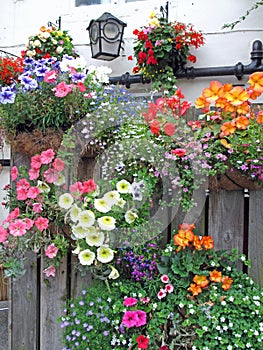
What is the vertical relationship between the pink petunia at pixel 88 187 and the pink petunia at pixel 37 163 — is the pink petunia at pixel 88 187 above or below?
below

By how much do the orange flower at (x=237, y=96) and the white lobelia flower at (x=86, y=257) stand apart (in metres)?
0.90

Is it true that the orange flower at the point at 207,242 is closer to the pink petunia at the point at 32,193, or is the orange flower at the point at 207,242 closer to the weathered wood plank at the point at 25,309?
the pink petunia at the point at 32,193

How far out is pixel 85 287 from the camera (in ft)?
7.35

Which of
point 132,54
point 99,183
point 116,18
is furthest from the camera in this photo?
point 132,54

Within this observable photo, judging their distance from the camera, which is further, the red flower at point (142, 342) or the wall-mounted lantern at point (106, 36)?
the wall-mounted lantern at point (106, 36)

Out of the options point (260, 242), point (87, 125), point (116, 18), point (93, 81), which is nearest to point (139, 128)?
point (87, 125)

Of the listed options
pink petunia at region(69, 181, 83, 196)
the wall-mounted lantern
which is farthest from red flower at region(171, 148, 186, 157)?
the wall-mounted lantern

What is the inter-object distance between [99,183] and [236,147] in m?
0.64

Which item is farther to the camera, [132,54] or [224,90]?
[132,54]

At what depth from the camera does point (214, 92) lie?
1.94 metres

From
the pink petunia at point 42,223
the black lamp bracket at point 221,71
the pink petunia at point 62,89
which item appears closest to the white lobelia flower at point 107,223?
the pink petunia at point 42,223

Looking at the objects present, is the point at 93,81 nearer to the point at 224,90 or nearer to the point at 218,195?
the point at 224,90

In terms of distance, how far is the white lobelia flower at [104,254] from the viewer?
194 cm

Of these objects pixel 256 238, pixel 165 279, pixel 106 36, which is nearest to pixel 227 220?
pixel 256 238
